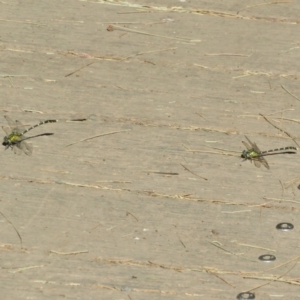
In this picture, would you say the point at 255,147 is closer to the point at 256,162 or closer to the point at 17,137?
the point at 256,162

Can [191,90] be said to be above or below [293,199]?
above

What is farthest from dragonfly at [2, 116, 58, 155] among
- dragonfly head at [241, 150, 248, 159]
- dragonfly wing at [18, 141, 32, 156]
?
dragonfly head at [241, 150, 248, 159]

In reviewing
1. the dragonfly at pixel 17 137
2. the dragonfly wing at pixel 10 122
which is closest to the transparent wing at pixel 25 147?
the dragonfly at pixel 17 137

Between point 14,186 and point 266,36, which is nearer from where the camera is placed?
point 14,186

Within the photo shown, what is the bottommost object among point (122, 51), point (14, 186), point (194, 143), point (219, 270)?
point (219, 270)

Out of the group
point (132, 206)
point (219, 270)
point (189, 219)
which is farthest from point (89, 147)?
point (219, 270)

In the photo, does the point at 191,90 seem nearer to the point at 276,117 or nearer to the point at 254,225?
the point at 276,117

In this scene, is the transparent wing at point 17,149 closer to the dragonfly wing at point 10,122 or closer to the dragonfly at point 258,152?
the dragonfly wing at point 10,122

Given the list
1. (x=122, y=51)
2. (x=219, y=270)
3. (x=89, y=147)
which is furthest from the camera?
(x=122, y=51)

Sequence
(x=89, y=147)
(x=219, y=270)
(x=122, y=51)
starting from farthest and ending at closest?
(x=122, y=51) → (x=89, y=147) → (x=219, y=270)
